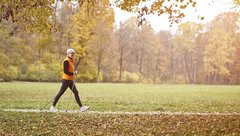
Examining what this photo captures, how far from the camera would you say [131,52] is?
2975 inches

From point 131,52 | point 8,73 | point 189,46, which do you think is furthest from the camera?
point 189,46

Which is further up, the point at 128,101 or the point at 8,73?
the point at 8,73

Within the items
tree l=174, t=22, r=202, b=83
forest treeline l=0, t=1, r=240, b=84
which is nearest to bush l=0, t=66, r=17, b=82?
forest treeline l=0, t=1, r=240, b=84

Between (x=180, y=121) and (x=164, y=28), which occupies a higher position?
(x=164, y=28)

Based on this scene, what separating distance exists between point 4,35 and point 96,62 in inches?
1281

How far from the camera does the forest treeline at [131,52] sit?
55.0m

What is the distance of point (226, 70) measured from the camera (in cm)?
7100

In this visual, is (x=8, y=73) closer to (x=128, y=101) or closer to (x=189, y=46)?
(x=128, y=101)

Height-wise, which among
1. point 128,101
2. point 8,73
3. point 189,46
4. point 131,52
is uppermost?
point 189,46

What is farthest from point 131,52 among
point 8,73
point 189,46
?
point 8,73

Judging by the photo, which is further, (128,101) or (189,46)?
(189,46)

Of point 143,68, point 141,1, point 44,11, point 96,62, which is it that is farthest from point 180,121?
point 143,68

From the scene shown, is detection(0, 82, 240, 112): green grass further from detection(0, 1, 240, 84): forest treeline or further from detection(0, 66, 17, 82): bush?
detection(0, 66, 17, 82): bush

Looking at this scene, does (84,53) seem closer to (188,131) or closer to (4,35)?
(4,35)
